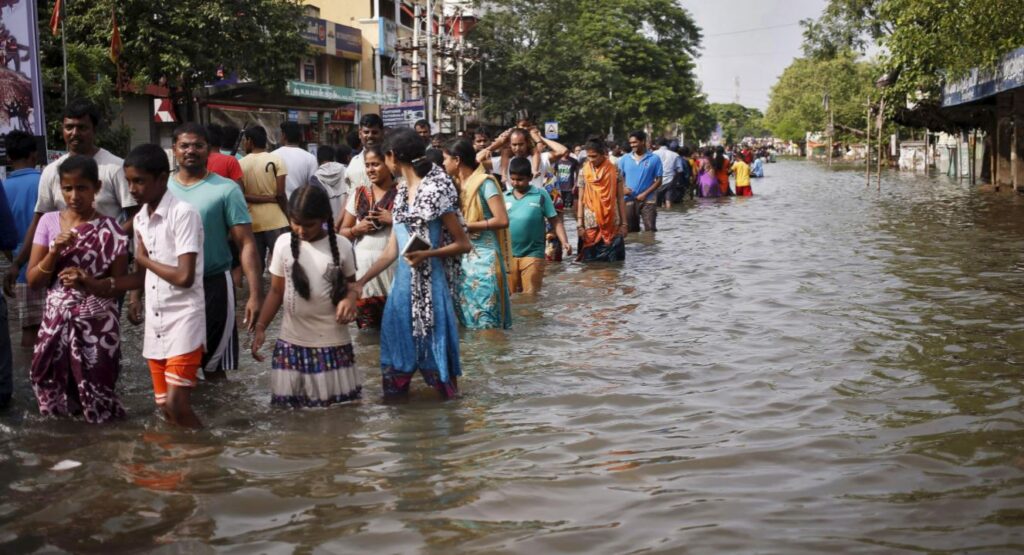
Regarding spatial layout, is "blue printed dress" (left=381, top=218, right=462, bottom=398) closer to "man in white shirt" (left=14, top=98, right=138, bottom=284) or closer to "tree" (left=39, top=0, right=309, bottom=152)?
"man in white shirt" (left=14, top=98, right=138, bottom=284)

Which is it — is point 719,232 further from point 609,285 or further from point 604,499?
point 604,499

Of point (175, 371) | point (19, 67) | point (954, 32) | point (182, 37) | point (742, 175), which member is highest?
point (182, 37)

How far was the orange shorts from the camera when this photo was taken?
200 inches

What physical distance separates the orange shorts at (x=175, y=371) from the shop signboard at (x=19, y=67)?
6622 mm

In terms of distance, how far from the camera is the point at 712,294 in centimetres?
1059

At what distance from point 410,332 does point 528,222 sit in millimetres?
3855

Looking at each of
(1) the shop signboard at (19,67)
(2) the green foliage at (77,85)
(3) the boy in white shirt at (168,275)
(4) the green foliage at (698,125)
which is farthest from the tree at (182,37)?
(4) the green foliage at (698,125)

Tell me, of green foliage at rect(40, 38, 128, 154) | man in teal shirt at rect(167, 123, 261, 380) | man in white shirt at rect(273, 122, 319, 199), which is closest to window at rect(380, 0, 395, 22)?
green foliage at rect(40, 38, 128, 154)

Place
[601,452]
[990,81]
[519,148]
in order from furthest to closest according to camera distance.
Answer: [990,81] < [519,148] < [601,452]

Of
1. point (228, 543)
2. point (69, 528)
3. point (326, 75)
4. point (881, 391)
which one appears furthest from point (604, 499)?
point (326, 75)

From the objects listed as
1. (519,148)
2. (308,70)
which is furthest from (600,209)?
(308,70)

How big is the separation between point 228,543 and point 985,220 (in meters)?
16.9

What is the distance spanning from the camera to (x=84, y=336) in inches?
210

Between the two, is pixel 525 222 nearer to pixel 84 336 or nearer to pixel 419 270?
pixel 419 270
